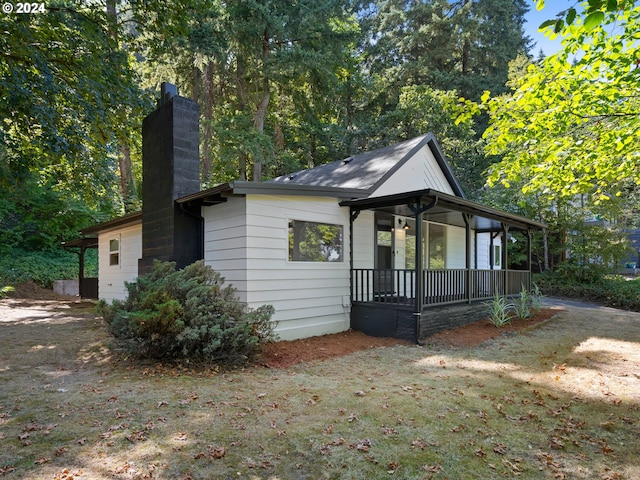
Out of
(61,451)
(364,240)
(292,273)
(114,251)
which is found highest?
(364,240)

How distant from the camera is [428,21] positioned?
2459 centimetres

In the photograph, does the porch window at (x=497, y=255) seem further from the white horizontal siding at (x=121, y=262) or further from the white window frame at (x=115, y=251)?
the white window frame at (x=115, y=251)

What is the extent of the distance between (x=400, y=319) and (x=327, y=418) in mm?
4223

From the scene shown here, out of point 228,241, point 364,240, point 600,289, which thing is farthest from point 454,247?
point 228,241

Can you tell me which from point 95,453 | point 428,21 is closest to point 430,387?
point 95,453

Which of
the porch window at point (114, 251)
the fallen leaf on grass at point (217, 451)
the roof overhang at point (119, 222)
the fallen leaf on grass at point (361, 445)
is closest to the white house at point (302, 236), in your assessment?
the roof overhang at point (119, 222)

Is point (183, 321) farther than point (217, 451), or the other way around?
point (183, 321)

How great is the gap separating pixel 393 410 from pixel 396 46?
82.5 feet

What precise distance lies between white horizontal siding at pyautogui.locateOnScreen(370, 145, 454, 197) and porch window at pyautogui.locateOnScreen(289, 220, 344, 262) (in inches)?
53.8

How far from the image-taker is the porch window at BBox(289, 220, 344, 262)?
23.6 ft

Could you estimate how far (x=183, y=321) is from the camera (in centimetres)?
500

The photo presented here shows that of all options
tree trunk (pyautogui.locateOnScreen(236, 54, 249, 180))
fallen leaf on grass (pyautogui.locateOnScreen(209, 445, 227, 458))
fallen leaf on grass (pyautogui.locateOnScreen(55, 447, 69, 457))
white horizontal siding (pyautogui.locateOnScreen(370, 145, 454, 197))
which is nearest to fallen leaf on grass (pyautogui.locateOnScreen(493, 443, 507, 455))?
fallen leaf on grass (pyautogui.locateOnScreen(209, 445, 227, 458))

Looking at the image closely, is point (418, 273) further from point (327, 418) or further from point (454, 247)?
point (454, 247)

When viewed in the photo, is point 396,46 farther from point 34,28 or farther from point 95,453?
point 95,453
